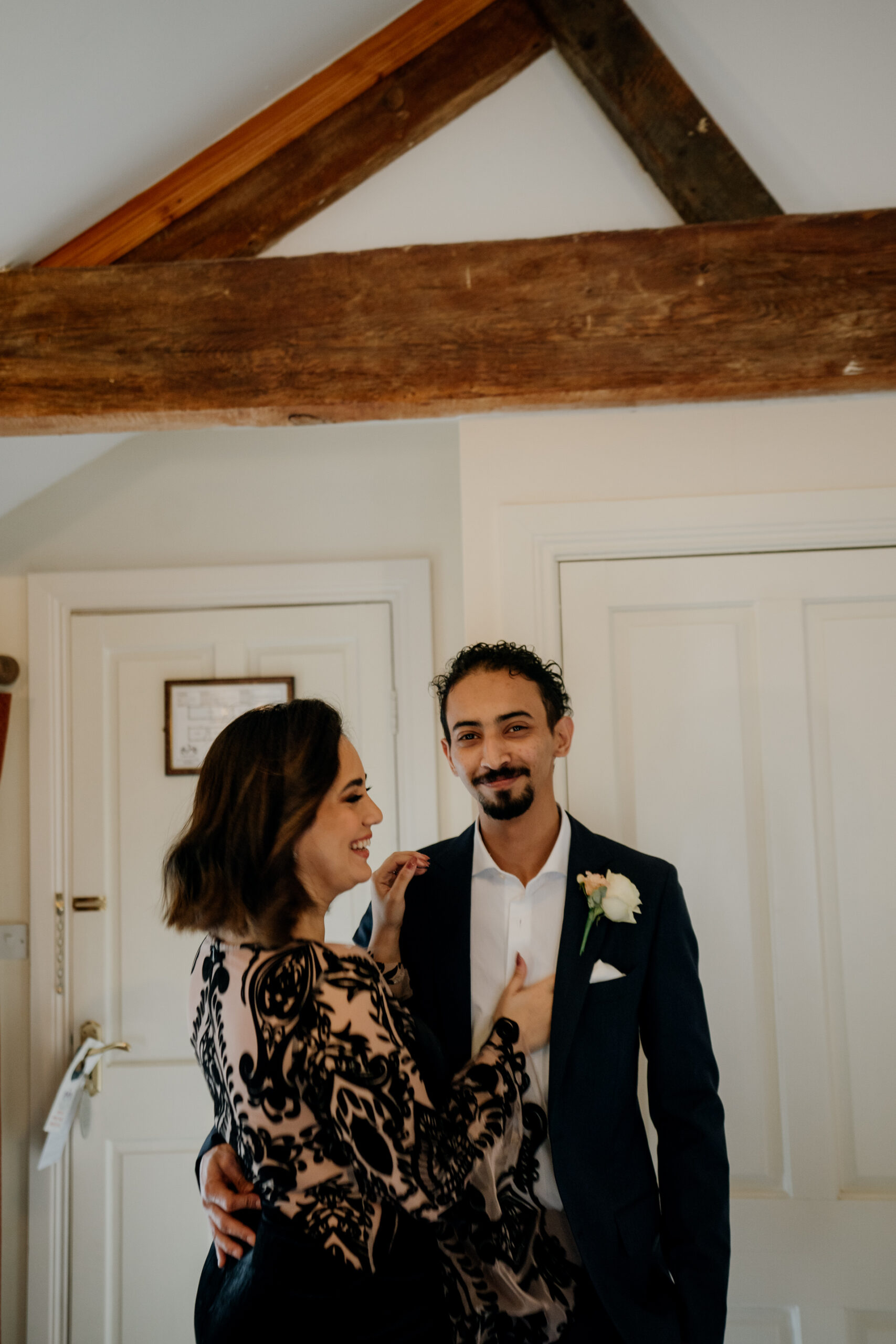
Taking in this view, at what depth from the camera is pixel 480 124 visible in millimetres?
1978

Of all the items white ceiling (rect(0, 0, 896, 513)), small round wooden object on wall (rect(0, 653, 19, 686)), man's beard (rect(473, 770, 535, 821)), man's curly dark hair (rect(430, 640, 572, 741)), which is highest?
white ceiling (rect(0, 0, 896, 513))

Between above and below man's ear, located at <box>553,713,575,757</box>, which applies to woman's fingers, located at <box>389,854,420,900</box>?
below

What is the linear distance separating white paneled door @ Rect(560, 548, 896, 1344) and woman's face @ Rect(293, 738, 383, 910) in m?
0.71

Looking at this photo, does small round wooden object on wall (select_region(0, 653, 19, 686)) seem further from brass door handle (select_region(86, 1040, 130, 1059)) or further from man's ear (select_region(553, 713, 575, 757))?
man's ear (select_region(553, 713, 575, 757))

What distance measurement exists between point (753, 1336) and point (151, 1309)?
162cm

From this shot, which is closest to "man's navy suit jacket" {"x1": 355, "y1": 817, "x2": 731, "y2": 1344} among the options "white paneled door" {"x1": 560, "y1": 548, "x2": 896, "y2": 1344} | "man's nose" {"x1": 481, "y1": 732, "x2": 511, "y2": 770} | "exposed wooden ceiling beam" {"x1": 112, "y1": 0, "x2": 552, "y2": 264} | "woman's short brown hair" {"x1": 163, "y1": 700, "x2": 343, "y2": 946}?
"man's nose" {"x1": 481, "y1": 732, "x2": 511, "y2": 770}

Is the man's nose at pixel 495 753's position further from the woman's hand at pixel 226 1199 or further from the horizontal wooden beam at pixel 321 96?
the horizontal wooden beam at pixel 321 96

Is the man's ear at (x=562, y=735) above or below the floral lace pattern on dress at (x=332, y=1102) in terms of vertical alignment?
above

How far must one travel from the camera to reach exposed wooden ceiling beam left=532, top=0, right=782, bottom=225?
6.24ft

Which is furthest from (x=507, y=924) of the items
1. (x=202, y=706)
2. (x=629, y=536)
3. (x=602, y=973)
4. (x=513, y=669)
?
(x=202, y=706)

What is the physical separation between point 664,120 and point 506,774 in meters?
1.40

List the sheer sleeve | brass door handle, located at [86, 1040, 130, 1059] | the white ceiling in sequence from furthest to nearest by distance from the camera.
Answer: brass door handle, located at [86, 1040, 130, 1059] → the white ceiling → the sheer sleeve

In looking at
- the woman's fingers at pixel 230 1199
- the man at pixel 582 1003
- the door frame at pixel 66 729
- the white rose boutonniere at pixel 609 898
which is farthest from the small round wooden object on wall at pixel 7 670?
the white rose boutonniere at pixel 609 898

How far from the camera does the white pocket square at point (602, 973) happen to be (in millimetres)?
1502
